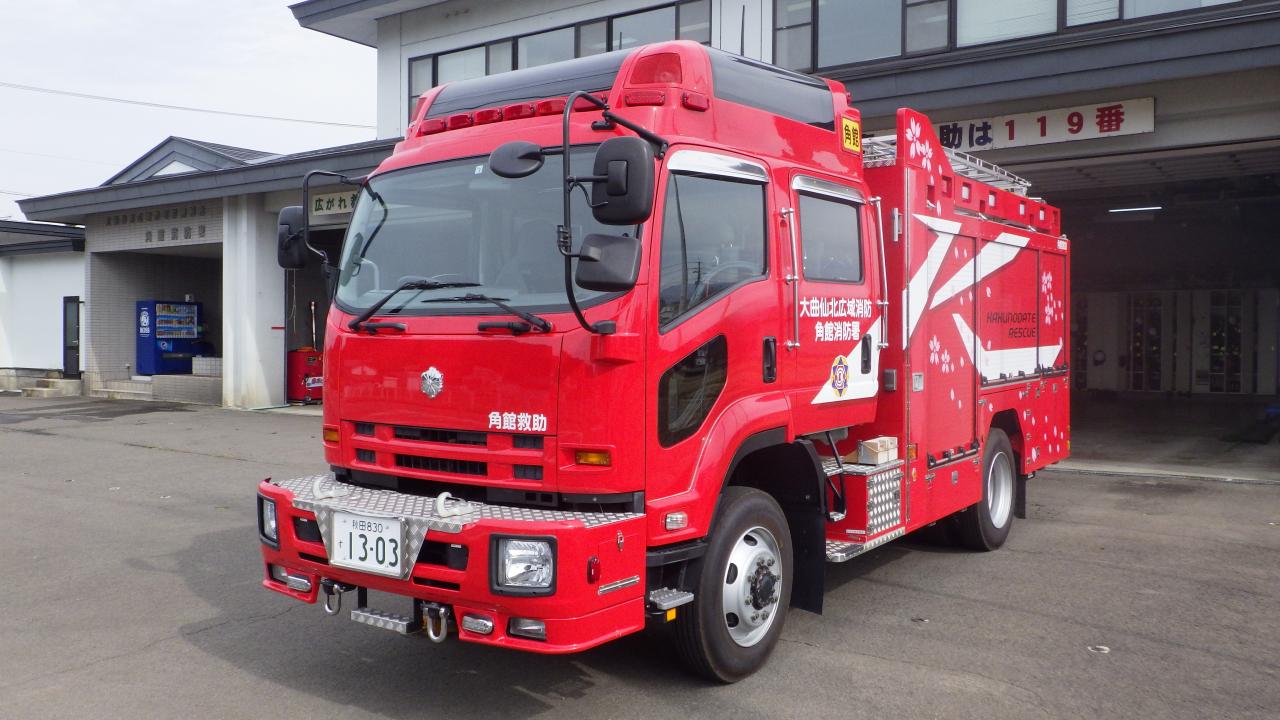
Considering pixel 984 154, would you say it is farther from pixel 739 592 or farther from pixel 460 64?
pixel 460 64

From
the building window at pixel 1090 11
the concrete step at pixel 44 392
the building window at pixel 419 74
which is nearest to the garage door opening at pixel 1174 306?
the building window at pixel 1090 11

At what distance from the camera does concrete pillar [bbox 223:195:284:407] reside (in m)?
19.6

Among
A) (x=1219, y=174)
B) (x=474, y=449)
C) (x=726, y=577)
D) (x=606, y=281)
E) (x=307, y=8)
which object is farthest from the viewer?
(x=307, y=8)

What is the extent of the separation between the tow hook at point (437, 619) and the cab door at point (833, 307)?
1.99 m

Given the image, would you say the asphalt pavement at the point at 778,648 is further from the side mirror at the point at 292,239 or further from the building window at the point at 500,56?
the building window at the point at 500,56

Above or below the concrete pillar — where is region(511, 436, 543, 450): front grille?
below

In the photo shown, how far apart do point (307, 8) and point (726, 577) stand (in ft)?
60.9

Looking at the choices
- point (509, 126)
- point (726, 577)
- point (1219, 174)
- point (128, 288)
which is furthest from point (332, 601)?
point (128, 288)

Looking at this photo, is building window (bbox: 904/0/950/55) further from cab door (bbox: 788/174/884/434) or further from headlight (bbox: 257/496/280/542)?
headlight (bbox: 257/496/280/542)

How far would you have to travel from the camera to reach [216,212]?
2027 centimetres

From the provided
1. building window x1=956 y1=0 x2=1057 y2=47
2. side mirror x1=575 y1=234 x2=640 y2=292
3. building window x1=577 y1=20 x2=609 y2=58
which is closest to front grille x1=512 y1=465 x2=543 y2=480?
side mirror x1=575 y1=234 x2=640 y2=292

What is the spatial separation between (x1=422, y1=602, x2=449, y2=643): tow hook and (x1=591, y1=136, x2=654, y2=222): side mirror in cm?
171

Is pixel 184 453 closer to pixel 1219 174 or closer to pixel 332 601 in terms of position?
pixel 332 601

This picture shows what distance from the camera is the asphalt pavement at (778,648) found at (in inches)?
178
